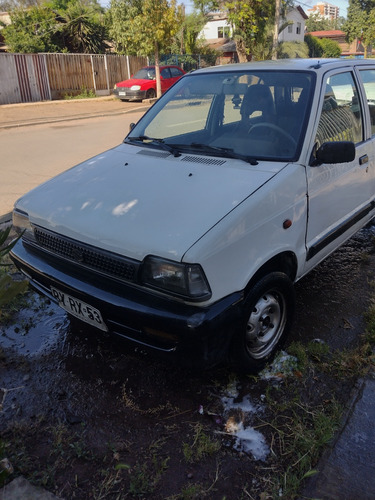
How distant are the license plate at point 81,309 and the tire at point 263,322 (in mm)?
826

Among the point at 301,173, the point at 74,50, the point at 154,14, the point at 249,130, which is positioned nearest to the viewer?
the point at 301,173

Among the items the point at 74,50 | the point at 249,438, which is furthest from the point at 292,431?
the point at 74,50

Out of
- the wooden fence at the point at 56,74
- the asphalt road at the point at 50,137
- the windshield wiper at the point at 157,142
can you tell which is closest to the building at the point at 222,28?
the wooden fence at the point at 56,74

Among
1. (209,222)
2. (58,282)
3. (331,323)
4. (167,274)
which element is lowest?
(331,323)

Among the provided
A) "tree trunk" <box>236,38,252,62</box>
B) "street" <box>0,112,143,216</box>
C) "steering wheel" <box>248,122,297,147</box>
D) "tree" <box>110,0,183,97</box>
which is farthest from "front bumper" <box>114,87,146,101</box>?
"steering wheel" <box>248,122,297,147</box>

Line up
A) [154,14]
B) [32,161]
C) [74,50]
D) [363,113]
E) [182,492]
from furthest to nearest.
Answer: [74,50] < [154,14] < [32,161] < [363,113] < [182,492]

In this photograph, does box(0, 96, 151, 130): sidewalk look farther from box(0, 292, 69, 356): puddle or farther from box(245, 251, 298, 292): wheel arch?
box(245, 251, 298, 292): wheel arch

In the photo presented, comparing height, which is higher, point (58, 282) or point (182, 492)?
point (58, 282)

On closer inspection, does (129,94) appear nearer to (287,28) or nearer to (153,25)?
(153,25)

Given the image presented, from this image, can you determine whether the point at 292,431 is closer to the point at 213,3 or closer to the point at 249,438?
the point at 249,438

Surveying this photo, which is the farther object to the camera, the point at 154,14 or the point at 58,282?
the point at 154,14

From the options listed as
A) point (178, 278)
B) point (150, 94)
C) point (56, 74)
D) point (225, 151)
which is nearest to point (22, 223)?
point (178, 278)

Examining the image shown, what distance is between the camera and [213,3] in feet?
82.9

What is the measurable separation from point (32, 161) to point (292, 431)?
27.6 ft
